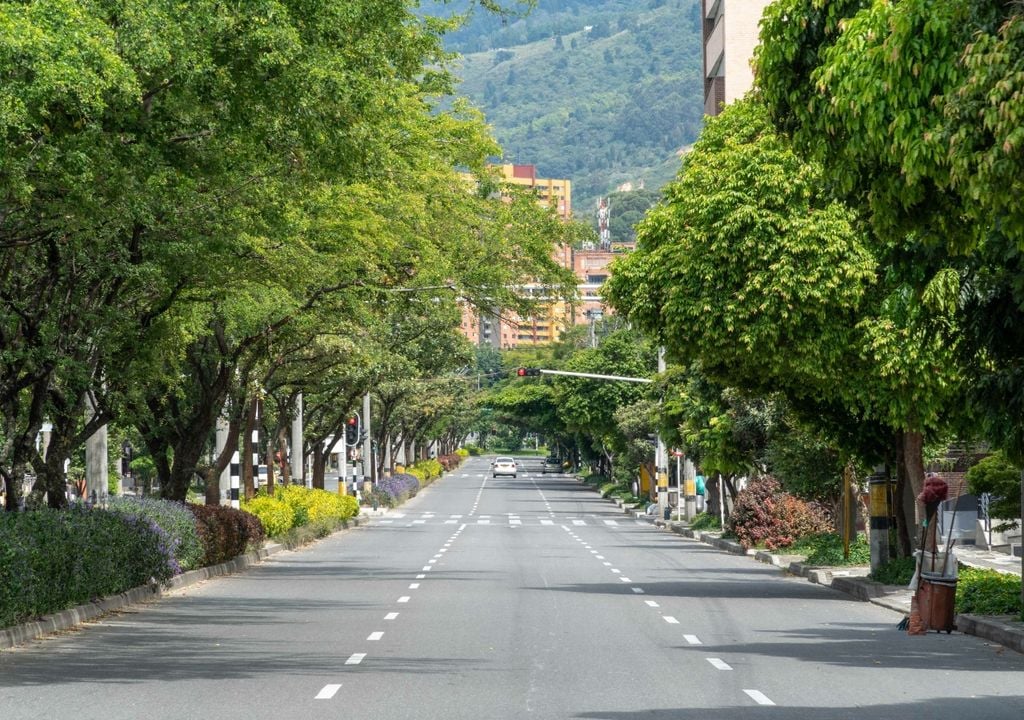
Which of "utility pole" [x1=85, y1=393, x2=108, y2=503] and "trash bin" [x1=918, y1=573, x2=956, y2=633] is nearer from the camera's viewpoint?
"trash bin" [x1=918, y1=573, x2=956, y2=633]

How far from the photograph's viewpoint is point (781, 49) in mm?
11281

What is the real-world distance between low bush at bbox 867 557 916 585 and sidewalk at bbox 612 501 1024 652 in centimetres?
20

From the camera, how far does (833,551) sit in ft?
116

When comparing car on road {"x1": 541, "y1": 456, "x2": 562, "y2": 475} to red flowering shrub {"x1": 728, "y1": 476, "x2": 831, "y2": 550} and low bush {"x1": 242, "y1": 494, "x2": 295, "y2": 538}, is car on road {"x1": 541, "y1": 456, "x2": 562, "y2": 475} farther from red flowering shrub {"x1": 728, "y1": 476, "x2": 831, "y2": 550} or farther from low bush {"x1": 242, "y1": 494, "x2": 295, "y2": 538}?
low bush {"x1": 242, "y1": 494, "x2": 295, "y2": 538}

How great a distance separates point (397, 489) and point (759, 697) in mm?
72360

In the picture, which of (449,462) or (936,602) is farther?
(449,462)

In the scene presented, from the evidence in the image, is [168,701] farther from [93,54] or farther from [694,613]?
[694,613]

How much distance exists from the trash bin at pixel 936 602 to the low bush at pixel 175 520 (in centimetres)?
1198

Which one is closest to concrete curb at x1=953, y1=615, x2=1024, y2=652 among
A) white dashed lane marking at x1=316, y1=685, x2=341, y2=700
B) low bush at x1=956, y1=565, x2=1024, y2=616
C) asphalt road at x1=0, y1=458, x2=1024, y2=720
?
asphalt road at x1=0, y1=458, x2=1024, y2=720

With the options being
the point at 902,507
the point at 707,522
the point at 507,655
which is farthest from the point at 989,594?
the point at 707,522

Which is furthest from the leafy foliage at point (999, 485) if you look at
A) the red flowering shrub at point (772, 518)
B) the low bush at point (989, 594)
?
the low bush at point (989, 594)

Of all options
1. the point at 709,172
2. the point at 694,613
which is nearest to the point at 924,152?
the point at 694,613

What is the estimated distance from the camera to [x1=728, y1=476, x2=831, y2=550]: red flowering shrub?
42094 mm

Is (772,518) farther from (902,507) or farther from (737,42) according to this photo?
(737,42)
